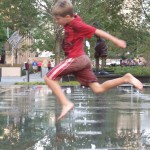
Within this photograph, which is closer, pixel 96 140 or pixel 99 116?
pixel 96 140

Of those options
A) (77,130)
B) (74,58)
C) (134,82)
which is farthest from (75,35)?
(77,130)

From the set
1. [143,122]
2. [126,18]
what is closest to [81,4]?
[126,18]

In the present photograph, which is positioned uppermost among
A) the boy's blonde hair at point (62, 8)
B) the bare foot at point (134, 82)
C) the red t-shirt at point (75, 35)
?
the boy's blonde hair at point (62, 8)

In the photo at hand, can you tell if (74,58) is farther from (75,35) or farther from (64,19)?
(64,19)

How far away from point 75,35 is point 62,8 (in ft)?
1.78

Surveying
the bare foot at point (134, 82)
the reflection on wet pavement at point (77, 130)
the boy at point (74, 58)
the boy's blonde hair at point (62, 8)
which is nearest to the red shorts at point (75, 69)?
the boy at point (74, 58)

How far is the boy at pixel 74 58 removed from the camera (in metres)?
6.40

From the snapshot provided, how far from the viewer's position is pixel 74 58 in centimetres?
670

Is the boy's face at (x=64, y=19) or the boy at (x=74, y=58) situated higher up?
the boy's face at (x=64, y=19)

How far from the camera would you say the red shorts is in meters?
6.69

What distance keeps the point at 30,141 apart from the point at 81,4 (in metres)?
27.6

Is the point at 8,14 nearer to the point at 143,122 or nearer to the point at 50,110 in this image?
the point at 50,110

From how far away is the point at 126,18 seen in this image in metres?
36.7

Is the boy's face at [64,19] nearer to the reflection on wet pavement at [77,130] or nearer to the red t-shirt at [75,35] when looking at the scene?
the red t-shirt at [75,35]
